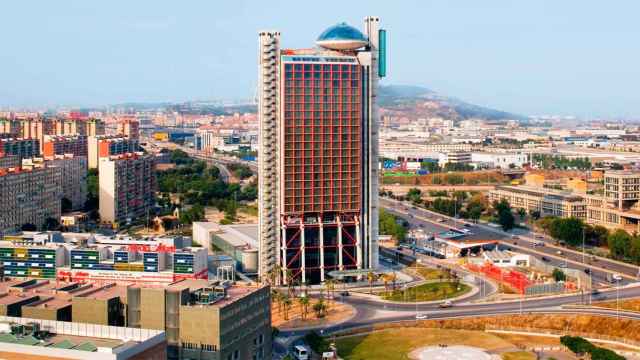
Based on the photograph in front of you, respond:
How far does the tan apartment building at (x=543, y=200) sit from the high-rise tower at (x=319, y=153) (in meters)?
27.1

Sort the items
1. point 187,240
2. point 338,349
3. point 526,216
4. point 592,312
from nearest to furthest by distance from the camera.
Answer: point 338,349 < point 592,312 < point 187,240 < point 526,216

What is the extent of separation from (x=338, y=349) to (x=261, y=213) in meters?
14.1

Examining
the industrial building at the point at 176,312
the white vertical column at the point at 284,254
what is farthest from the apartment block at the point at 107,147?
the industrial building at the point at 176,312

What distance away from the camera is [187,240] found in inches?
1896

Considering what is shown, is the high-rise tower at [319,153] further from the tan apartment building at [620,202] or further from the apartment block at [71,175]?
the apartment block at [71,175]

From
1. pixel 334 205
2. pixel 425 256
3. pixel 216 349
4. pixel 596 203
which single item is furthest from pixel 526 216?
pixel 216 349

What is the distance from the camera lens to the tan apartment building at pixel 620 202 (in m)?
63.7

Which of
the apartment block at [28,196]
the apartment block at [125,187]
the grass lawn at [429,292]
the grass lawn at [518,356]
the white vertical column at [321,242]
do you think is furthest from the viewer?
the apartment block at [125,187]

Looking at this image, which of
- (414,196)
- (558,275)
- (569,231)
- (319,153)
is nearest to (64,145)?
(414,196)

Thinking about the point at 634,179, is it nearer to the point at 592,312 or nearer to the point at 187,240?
the point at 592,312

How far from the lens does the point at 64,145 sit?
322ft

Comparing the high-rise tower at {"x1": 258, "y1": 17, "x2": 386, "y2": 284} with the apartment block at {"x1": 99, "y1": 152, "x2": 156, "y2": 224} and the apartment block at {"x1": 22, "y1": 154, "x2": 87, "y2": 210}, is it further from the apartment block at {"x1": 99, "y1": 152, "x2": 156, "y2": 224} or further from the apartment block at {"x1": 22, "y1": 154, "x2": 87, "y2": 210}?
the apartment block at {"x1": 22, "y1": 154, "x2": 87, "y2": 210}

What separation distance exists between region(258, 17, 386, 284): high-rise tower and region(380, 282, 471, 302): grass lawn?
400cm

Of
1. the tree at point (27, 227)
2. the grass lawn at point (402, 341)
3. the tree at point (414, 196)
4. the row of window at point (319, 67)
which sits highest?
the row of window at point (319, 67)
